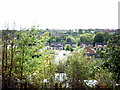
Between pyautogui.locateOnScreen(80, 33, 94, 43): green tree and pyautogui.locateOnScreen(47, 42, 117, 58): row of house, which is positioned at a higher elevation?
pyautogui.locateOnScreen(80, 33, 94, 43): green tree

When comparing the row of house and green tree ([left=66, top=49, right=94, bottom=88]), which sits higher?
the row of house

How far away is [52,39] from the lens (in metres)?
2.70

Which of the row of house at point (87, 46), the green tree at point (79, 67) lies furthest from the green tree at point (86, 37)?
the green tree at point (79, 67)

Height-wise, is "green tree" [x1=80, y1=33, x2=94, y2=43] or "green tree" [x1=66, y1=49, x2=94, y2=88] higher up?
"green tree" [x1=80, y1=33, x2=94, y2=43]

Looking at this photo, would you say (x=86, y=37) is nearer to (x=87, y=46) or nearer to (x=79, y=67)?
(x=87, y=46)

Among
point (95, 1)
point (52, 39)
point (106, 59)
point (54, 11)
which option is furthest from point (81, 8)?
point (106, 59)

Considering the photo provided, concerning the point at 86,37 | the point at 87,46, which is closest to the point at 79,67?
the point at 87,46

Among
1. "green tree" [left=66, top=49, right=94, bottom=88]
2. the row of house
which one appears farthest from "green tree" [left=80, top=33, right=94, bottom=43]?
"green tree" [left=66, top=49, right=94, bottom=88]

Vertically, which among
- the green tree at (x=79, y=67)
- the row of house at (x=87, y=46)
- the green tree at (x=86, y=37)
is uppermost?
the green tree at (x=86, y=37)

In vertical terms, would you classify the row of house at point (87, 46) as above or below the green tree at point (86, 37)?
below

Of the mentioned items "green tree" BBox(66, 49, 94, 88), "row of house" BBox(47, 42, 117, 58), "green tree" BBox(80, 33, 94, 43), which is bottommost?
"green tree" BBox(66, 49, 94, 88)

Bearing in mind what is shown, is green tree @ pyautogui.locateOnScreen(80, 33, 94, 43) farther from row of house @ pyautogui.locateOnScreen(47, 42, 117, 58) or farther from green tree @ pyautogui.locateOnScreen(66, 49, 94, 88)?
green tree @ pyautogui.locateOnScreen(66, 49, 94, 88)

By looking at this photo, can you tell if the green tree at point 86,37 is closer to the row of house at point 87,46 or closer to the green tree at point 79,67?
the row of house at point 87,46

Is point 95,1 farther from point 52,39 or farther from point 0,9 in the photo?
point 0,9
